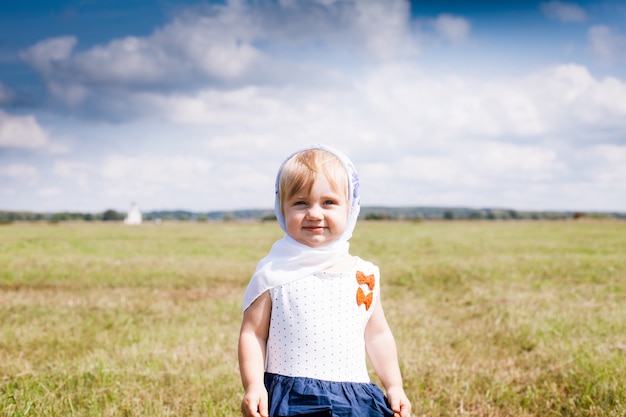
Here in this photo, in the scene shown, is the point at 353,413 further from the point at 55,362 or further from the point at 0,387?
the point at 55,362

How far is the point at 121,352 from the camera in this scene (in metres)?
→ 6.07

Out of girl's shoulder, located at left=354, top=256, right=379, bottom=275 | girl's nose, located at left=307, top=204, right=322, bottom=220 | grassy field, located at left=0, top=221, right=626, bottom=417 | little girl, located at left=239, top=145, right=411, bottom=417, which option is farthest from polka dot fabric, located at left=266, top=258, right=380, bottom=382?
grassy field, located at left=0, top=221, right=626, bottom=417

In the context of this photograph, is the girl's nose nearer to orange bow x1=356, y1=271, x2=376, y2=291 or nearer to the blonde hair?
the blonde hair

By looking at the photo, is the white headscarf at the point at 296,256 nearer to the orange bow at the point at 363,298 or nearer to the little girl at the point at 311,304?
the little girl at the point at 311,304

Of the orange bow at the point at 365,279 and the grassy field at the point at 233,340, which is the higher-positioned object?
the orange bow at the point at 365,279

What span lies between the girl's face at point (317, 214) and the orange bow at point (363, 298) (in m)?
0.30

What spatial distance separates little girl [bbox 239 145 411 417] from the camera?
2.73 metres

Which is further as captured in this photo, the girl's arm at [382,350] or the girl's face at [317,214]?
the girl's arm at [382,350]

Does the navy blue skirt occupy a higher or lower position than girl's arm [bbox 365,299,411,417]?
lower

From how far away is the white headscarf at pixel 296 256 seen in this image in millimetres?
2771

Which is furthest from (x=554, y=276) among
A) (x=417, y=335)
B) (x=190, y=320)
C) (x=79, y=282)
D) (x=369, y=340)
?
(x=369, y=340)

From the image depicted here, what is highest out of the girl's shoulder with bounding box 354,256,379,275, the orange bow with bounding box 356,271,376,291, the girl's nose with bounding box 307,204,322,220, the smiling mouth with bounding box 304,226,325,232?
the girl's nose with bounding box 307,204,322,220

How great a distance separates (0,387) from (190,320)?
3.53m

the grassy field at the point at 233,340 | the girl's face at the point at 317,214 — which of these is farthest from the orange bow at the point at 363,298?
the grassy field at the point at 233,340
